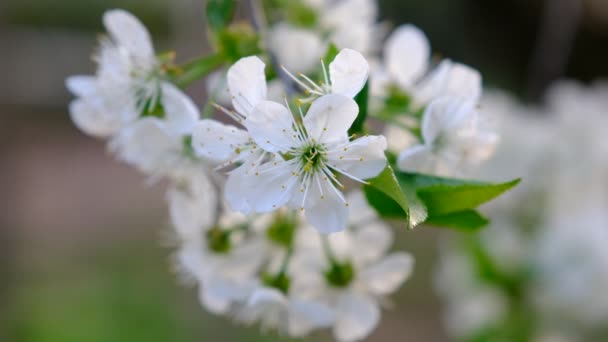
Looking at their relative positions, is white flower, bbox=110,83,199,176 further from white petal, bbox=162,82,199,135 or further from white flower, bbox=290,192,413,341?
white flower, bbox=290,192,413,341

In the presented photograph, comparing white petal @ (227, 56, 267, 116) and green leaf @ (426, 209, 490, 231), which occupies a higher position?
white petal @ (227, 56, 267, 116)

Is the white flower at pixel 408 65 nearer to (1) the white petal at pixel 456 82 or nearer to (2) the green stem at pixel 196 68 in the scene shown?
(1) the white petal at pixel 456 82

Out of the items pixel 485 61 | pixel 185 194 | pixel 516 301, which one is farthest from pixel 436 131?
pixel 485 61

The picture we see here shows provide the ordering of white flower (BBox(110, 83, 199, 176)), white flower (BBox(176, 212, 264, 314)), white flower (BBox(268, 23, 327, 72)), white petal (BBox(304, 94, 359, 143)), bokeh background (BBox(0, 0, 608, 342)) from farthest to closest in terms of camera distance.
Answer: bokeh background (BBox(0, 0, 608, 342)) < white flower (BBox(268, 23, 327, 72)) < white flower (BBox(176, 212, 264, 314)) < white flower (BBox(110, 83, 199, 176)) < white petal (BBox(304, 94, 359, 143))

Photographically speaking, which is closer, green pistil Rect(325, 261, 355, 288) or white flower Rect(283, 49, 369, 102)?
white flower Rect(283, 49, 369, 102)

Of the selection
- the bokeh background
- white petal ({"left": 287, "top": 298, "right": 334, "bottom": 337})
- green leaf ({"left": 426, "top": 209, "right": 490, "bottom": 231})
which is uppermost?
green leaf ({"left": 426, "top": 209, "right": 490, "bottom": 231})

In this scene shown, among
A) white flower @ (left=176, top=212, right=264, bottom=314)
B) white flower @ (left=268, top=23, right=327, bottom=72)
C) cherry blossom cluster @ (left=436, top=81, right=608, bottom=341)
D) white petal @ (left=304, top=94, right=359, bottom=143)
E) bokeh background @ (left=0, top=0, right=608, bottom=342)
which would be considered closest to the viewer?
white petal @ (left=304, top=94, right=359, bottom=143)

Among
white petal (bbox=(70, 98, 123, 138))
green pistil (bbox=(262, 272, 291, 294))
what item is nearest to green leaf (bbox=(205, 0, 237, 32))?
white petal (bbox=(70, 98, 123, 138))
